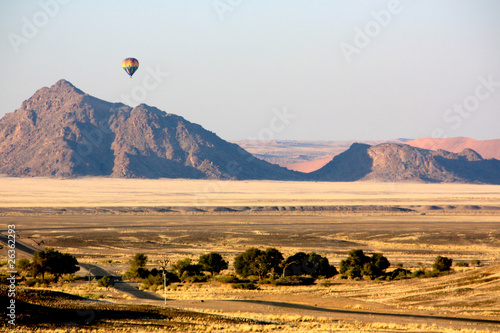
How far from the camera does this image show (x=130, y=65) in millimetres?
136625

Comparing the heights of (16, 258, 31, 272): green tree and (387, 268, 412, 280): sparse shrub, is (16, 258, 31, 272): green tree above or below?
above

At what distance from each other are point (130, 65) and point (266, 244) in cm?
7502

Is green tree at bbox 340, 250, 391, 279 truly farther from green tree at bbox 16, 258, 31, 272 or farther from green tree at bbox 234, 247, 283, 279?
green tree at bbox 16, 258, 31, 272

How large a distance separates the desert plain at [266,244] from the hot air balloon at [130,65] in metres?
31.3

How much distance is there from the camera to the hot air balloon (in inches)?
5384

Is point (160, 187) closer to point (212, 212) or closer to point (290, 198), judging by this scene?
point (290, 198)

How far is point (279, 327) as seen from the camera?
88.2ft

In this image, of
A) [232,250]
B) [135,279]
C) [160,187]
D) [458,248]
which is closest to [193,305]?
[135,279]

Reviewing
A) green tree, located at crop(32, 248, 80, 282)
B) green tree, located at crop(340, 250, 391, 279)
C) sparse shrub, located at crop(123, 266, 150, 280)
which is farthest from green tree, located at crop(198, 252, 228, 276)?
green tree, located at crop(32, 248, 80, 282)

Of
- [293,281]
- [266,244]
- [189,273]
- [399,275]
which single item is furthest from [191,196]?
[399,275]

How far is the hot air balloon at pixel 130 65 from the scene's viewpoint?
449 ft

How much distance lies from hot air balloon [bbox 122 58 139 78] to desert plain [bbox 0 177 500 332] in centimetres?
3132

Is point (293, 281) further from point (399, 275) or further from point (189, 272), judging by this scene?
point (189, 272)

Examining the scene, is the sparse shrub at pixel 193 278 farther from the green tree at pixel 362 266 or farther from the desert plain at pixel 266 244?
the green tree at pixel 362 266
